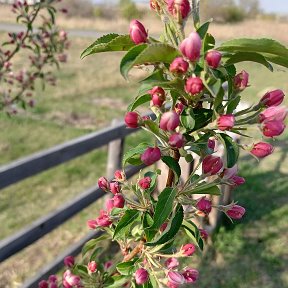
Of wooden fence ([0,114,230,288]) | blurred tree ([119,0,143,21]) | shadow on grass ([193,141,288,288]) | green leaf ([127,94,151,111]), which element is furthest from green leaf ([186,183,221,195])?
blurred tree ([119,0,143,21])

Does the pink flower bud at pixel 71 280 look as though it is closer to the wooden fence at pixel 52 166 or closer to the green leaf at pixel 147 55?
the green leaf at pixel 147 55

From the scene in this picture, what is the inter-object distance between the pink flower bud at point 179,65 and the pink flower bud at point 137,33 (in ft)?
0.41

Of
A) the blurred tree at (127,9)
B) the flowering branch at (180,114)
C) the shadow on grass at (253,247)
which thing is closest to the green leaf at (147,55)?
the flowering branch at (180,114)

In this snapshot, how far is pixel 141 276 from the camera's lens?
1.40m

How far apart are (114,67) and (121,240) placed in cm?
1504

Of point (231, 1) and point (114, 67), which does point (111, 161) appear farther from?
point (231, 1)

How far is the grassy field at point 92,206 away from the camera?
13.7 feet

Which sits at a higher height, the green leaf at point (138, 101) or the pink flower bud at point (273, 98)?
the pink flower bud at point (273, 98)

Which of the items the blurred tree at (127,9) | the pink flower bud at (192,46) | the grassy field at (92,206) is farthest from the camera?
the blurred tree at (127,9)

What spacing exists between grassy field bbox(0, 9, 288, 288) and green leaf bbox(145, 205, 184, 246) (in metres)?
0.61

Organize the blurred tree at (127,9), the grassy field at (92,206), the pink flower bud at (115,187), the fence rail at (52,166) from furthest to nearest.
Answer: the blurred tree at (127,9) → the grassy field at (92,206) → the fence rail at (52,166) → the pink flower bud at (115,187)

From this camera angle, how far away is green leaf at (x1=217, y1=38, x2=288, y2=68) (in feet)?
3.54

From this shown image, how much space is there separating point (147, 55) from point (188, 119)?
8.8 inches

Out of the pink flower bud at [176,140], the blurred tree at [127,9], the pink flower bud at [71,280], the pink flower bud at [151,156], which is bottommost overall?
the blurred tree at [127,9]
